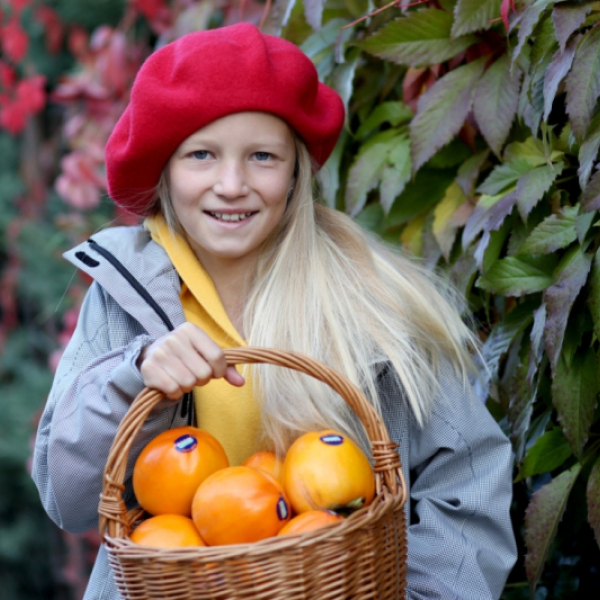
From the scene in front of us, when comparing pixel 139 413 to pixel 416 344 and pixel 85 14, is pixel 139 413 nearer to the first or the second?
pixel 416 344

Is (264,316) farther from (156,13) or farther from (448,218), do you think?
(156,13)

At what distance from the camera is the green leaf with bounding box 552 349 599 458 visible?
1.37m

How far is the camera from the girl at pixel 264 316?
1.47 m

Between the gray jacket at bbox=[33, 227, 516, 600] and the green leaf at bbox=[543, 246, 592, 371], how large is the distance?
0.29m

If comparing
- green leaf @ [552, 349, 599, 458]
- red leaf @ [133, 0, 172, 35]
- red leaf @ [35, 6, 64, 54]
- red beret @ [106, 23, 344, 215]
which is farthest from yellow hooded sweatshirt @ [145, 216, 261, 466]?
red leaf @ [35, 6, 64, 54]

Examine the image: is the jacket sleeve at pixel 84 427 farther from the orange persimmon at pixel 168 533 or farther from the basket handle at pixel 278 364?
the orange persimmon at pixel 168 533

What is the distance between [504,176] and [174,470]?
2.68 ft

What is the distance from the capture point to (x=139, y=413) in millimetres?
1235

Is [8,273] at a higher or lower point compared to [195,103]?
lower

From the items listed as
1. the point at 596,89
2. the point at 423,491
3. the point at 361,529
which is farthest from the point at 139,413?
the point at 596,89

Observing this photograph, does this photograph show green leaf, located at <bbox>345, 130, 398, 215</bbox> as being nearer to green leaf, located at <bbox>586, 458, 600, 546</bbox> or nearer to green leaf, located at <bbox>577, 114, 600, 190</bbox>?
green leaf, located at <bbox>577, 114, 600, 190</bbox>

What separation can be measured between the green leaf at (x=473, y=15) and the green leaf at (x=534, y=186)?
1.01 feet

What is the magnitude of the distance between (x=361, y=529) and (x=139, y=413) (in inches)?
14.4

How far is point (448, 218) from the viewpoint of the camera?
1.74 m
